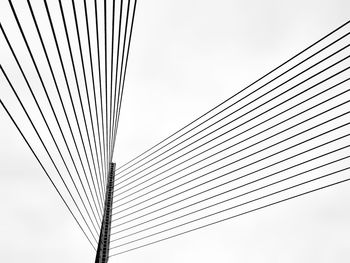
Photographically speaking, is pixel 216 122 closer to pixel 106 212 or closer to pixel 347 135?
pixel 347 135

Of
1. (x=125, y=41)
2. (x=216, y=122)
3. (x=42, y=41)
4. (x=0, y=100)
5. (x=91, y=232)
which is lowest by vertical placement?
(x=0, y=100)

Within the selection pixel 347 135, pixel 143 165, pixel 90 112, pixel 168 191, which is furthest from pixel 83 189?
pixel 347 135

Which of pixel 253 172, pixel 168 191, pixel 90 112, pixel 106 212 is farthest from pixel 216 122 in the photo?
pixel 106 212

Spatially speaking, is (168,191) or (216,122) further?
(168,191)

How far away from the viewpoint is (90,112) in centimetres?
566

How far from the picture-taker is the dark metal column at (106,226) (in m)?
7.81

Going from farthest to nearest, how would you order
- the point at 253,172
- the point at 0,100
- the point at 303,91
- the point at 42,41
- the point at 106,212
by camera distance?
the point at 106,212
the point at 253,172
the point at 303,91
the point at 42,41
the point at 0,100

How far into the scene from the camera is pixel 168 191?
8758 mm

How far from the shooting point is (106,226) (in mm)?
8703

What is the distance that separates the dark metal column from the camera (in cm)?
781

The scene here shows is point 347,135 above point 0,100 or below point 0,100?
above

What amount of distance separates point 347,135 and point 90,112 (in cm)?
444

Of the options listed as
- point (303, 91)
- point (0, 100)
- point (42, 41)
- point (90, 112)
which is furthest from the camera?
point (303, 91)

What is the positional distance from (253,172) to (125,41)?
13.0ft
